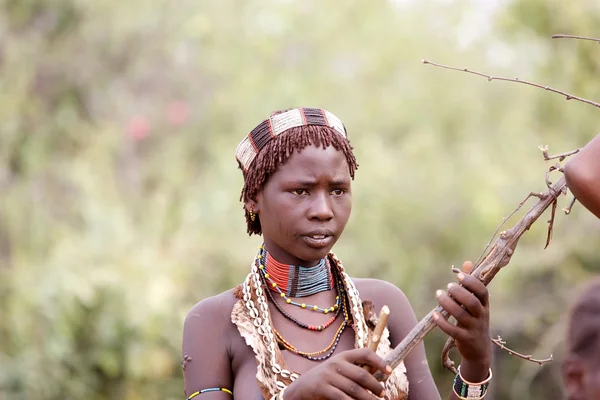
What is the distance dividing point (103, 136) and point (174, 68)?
1.88m

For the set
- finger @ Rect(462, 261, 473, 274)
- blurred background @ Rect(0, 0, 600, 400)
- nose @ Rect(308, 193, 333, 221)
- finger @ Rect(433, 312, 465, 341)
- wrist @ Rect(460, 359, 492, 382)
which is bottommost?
wrist @ Rect(460, 359, 492, 382)

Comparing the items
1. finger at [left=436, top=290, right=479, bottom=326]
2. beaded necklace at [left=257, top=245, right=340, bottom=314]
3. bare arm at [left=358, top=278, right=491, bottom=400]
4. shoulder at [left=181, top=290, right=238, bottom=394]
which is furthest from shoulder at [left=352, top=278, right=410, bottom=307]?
finger at [left=436, top=290, right=479, bottom=326]

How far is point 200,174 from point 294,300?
32.9 ft

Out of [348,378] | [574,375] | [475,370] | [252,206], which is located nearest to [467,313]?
[475,370]

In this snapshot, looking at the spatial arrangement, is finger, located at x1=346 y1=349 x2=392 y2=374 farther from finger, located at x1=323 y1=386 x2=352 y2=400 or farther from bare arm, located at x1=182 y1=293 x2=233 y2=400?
bare arm, located at x1=182 y1=293 x2=233 y2=400

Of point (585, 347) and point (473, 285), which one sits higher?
point (473, 285)

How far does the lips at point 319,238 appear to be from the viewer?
11.9 feet

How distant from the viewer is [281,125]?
3.76 m

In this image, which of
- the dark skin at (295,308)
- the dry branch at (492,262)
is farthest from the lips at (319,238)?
the dry branch at (492,262)

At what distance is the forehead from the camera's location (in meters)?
3.64

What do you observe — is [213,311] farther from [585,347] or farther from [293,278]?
[585,347]

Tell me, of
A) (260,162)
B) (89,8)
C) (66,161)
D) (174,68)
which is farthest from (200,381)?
(174,68)

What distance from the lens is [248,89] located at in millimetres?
14758

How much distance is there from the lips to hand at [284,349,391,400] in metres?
0.53
